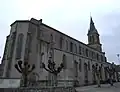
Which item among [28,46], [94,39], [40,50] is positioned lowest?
[40,50]

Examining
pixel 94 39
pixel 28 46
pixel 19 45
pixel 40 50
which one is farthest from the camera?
pixel 94 39

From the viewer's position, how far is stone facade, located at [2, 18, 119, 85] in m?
26.5

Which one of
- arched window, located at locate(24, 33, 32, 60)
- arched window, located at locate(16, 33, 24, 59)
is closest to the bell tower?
arched window, located at locate(24, 33, 32, 60)

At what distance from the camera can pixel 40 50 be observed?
2906 cm

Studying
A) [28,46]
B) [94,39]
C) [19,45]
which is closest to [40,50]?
[28,46]

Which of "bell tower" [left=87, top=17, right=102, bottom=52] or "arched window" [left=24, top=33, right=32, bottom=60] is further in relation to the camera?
"bell tower" [left=87, top=17, right=102, bottom=52]

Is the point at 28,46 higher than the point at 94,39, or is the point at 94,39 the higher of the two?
the point at 94,39

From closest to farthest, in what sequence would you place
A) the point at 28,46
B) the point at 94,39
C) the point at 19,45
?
1. the point at 28,46
2. the point at 19,45
3. the point at 94,39

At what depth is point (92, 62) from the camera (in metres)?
46.3

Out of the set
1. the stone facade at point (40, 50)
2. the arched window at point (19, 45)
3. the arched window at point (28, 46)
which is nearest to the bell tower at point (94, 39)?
the stone facade at point (40, 50)

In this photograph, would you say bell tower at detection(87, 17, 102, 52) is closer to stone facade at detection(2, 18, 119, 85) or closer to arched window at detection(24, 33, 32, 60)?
stone facade at detection(2, 18, 119, 85)

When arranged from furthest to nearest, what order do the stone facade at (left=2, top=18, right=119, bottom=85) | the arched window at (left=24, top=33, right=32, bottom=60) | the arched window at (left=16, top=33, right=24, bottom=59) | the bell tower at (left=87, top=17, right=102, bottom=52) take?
the bell tower at (left=87, top=17, right=102, bottom=52), the stone facade at (left=2, top=18, right=119, bottom=85), the arched window at (left=16, top=33, right=24, bottom=59), the arched window at (left=24, top=33, right=32, bottom=60)

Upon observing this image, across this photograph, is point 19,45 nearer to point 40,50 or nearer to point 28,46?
point 28,46

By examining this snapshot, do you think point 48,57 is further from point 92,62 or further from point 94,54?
point 94,54
